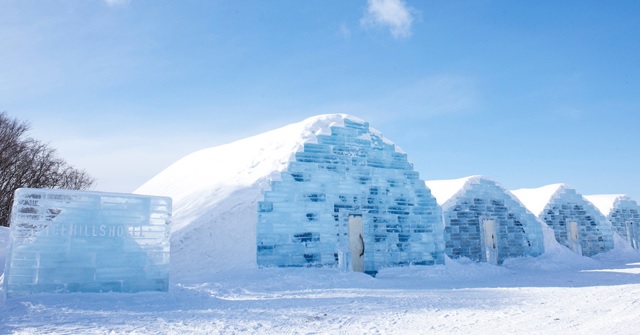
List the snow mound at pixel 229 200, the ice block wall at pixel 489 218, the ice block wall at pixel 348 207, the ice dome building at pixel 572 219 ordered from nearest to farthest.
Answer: the snow mound at pixel 229 200
the ice block wall at pixel 348 207
the ice block wall at pixel 489 218
the ice dome building at pixel 572 219

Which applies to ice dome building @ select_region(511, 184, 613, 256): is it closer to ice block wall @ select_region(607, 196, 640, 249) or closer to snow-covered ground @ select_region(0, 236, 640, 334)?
ice block wall @ select_region(607, 196, 640, 249)

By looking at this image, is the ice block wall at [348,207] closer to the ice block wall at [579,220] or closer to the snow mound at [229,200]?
the snow mound at [229,200]

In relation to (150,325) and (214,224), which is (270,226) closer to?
(214,224)

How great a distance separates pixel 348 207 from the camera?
1531 centimetres

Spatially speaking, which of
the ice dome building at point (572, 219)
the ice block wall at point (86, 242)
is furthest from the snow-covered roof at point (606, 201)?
the ice block wall at point (86, 242)

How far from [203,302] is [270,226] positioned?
→ 529 cm

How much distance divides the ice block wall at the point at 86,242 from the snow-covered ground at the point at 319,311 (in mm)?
414

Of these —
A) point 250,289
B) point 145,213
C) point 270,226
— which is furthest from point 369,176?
point 145,213

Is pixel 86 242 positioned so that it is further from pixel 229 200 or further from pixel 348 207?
pixel 348 207

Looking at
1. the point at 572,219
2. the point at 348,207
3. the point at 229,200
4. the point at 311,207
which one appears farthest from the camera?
the point at 572,219

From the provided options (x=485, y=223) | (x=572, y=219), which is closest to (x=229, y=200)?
(x=485, y=223)

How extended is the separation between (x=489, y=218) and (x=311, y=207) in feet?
33.4

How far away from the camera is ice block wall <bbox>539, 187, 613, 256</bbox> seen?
25.5 meters

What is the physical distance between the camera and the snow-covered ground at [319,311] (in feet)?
19.4
